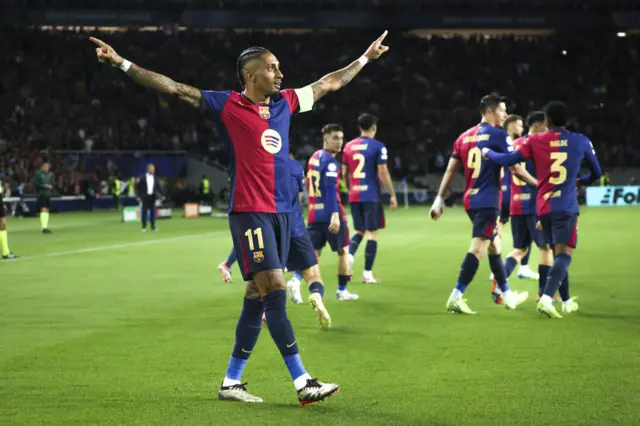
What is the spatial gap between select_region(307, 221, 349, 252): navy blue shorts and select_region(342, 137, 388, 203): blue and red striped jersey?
1718 millimetres

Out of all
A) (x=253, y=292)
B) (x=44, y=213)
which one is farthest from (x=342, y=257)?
(x=44, y=213)

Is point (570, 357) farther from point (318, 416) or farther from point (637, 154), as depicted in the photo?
point (637, 154)

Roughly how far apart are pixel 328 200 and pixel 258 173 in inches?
238

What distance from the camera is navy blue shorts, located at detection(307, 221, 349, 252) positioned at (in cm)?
1262

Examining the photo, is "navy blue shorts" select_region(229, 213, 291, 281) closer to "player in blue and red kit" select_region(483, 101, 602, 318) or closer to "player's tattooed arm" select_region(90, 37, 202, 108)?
"player's tattooed arm" select_region(90, 37, 202, 108)

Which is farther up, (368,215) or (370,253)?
(368,215)

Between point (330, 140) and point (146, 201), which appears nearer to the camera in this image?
point (330, 140)

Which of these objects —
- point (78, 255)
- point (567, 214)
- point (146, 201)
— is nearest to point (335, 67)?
point (146, 201)

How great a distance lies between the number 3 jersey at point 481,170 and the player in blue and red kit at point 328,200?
196 cm

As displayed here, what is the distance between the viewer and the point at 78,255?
66.6ft

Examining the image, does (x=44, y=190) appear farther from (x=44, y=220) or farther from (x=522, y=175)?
(x=522, y=175)

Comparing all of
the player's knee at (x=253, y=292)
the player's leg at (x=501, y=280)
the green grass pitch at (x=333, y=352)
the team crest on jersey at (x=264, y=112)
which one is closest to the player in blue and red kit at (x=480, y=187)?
the player's leg at (x=501, y=280)

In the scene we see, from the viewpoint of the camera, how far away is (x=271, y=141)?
21.3 feet

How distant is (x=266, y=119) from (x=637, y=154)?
161 ft
